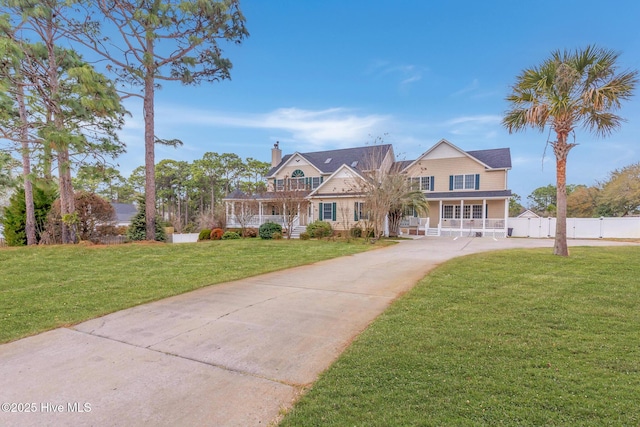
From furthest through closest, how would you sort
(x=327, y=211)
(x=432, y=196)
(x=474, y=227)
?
(x=432, y=196) < (x=327, y=211) < (x=474, y=227)

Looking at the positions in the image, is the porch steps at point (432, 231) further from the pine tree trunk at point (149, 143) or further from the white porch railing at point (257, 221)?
the pine tree trunk at point (149, 143)

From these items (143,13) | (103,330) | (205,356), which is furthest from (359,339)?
(143,13)

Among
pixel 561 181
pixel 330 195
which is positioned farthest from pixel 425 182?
pixel 561 181

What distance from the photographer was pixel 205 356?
3.63m

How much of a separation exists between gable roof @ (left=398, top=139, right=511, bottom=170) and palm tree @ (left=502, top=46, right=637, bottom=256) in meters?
14.6

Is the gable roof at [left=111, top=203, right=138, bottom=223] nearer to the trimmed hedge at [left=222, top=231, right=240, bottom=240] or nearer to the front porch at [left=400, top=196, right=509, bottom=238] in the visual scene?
the trimmed hedge at [left=222, top=231, right=240, bottom=240]

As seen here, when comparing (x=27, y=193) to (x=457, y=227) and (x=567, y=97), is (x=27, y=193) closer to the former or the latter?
(x=567, y=97)

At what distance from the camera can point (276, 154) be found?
105 feet

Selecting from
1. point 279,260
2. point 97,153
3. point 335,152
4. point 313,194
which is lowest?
point 279,260

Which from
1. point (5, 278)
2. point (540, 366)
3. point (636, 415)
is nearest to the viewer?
point (636, 415)

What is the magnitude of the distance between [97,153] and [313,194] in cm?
1420

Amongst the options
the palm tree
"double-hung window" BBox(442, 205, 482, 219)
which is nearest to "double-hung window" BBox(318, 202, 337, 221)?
"double-hung window" BBox(442, 205, 482, 219)

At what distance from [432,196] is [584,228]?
1144 cm

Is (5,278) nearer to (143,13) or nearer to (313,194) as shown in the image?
(143,13)
